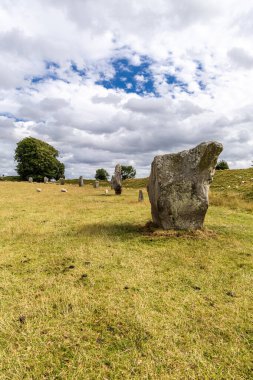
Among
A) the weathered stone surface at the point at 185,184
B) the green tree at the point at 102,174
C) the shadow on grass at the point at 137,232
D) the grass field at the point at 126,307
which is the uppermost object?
the green tree at the point at 102,174

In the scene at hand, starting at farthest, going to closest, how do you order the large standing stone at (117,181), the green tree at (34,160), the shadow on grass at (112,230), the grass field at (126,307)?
the green tree at (34,160) → the large standing stone at (117,181) → the shadow on grass at (112,230) → the grass field at (126,307)

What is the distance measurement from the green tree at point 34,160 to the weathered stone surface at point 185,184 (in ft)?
226

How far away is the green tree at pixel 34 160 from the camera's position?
7512 centimetres

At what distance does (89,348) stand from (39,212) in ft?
47.1

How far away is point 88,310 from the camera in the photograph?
5.61 meters

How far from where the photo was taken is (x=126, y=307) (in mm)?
5754

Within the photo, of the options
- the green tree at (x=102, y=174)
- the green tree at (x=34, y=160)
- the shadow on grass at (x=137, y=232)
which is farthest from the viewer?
the green tree at (x=102, y=174)

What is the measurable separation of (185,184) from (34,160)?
70.2 meters

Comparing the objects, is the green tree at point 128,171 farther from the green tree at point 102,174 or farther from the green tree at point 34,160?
the green tree at point 34,160

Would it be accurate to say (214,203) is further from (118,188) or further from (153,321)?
(153,321)

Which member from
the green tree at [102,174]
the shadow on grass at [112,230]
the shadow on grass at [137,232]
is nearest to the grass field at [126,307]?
the shadow on grass at [137,232]

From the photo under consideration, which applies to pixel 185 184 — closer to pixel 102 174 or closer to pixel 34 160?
pixel 34 160

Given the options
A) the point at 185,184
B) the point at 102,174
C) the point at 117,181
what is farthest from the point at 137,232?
the point at 102,174

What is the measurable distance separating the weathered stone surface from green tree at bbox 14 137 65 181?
69.0m
